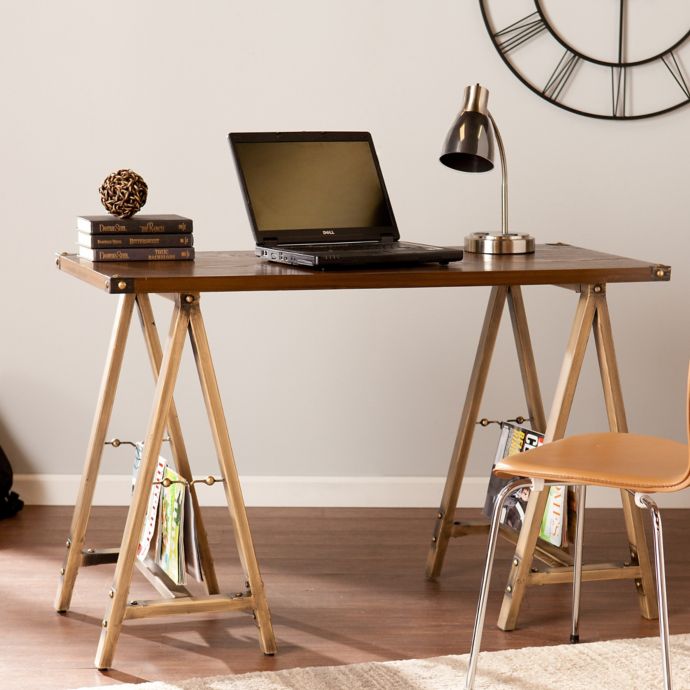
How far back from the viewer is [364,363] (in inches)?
131

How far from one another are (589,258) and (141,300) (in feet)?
3.21

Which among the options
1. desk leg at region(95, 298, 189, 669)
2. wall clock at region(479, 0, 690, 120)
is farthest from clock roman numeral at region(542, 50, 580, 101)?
desk leg at region(95, 298, 189, 669)

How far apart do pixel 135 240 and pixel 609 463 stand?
102 cm

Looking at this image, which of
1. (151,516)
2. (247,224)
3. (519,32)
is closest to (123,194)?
(151,516)

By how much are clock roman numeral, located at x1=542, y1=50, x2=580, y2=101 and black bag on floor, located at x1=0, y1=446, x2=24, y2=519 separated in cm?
186

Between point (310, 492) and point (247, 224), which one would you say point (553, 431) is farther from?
point (247, 224)

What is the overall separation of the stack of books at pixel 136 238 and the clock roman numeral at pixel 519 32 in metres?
1.30

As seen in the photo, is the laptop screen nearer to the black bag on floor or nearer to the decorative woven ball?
the decorative woven ball

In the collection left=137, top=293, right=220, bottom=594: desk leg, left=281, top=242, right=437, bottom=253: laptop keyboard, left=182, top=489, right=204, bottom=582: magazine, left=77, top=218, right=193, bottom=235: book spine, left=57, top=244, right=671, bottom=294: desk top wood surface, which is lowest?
left=182, top=489, right=204, bottom=582: magazine

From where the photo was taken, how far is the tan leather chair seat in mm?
1868

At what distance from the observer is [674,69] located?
3217 mm

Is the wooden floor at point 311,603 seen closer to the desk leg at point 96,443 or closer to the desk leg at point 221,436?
the desk leg at point 96,443

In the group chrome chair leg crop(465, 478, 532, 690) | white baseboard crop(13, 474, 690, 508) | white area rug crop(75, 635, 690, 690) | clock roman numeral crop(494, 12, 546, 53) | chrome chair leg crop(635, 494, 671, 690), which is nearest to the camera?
chrome chair leg crop(635, 494, 671, 690)

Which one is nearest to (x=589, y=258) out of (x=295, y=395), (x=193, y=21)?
(x=295, y=395)
